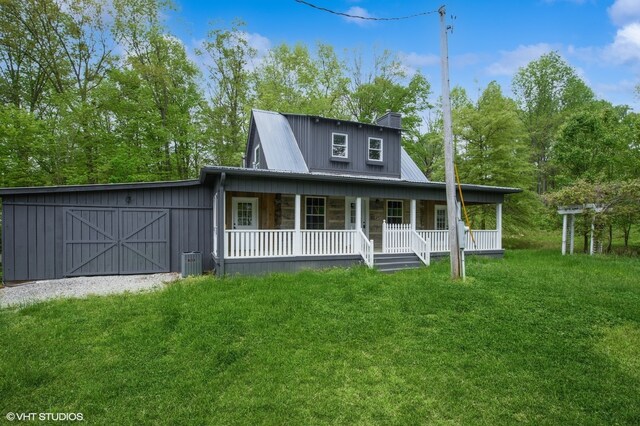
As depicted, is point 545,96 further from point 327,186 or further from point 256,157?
point 327,186

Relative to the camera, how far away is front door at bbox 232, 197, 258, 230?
36.6 ft

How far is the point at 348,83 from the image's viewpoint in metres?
23.6

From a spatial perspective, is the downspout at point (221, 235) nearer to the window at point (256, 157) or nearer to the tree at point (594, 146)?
the window at point (256, 157)

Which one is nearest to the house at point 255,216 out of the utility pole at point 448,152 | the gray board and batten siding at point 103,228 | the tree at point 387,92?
the gray board and batten siding at point 103,228

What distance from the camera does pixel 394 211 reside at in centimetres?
1339

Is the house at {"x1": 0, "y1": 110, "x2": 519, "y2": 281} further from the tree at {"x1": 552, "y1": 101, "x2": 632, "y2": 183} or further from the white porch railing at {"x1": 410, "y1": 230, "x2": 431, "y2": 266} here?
the tree at {"x1": 552, "y1": 101, "x2": 632, "y2": 183}

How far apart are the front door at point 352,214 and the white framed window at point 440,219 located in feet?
12.8

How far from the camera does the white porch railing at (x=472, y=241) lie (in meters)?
11.2

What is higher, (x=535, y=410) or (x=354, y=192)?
(x=354, y=192)

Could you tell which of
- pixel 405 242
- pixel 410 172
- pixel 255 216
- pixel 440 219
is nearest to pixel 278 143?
pixel 255 216

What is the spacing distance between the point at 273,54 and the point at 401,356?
77.7 ft

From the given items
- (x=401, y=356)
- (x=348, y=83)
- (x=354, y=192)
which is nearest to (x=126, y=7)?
(x=348, y=83)

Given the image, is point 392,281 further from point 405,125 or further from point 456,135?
point 405,125

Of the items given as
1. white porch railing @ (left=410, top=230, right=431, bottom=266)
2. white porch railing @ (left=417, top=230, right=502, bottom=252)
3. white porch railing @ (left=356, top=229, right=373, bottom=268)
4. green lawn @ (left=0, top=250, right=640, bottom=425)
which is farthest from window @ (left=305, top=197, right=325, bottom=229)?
green lawn @ (left=0, top=250, right=640, bottom=425)
